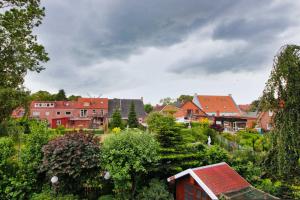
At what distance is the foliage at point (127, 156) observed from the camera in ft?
30.5

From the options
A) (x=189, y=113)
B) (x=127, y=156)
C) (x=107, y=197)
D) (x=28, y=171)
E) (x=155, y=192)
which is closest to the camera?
(x=127, y=156)

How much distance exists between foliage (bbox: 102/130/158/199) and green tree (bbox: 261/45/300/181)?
207 inches

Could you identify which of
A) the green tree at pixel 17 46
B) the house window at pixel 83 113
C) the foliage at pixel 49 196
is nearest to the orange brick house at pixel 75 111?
the house window at pixel 83 113

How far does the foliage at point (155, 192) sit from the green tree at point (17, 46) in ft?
31.8

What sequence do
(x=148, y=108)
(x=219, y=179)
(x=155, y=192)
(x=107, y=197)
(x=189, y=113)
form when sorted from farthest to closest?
(x=148, y=108) < (x=189, y=113) < (x=107, y=197) < (x=155, y=192) < (x=219, y=179)

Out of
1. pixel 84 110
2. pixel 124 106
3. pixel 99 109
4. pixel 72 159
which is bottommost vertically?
pixel 72 159

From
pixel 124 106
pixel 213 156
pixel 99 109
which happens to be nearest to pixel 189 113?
pixel 124 106

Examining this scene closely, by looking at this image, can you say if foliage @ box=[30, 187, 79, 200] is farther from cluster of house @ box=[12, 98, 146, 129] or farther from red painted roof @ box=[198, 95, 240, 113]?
red painted roof @ box=[198, 95, 240, 113]

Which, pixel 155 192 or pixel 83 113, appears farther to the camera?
pixel 83 113

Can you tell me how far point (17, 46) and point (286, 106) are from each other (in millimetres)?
15759

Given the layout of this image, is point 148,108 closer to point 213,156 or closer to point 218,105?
point 218,105

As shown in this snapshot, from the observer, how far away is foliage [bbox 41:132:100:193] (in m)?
9.27

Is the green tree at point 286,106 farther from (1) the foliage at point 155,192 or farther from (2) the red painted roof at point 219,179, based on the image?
(1) the foliage at point 155,192

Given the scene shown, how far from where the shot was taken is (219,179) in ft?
28.5
